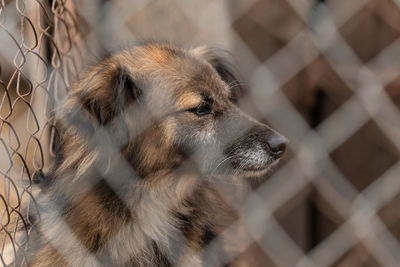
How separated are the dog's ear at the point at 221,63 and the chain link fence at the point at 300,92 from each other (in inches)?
12.1

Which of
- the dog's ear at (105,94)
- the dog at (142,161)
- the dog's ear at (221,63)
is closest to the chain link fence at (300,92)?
the dog's ear at (221,63)

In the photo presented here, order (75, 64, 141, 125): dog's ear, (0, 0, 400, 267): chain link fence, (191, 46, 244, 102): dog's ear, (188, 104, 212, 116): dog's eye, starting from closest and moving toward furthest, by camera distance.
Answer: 1. (75, 64, 141, 125): dog's ear
2. (188, 104, 212, 116): dog's eye
3. (191, 46, 244, 102): dog's ear
4. (0, 0, 400, 267): chain link fence

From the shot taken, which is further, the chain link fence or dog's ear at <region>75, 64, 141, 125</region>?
the chain link fence

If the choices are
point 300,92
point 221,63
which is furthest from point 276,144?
point 300,92

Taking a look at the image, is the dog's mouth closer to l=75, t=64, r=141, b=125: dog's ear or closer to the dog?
the dog

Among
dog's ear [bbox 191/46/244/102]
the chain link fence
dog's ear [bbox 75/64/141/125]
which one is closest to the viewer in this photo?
dog's ear [bbox 75/64/141/125]

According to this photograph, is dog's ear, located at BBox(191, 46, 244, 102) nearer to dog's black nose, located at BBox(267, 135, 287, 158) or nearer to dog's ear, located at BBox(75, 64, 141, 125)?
dog's black nose, located at BBox(267, 135, 287, 158)

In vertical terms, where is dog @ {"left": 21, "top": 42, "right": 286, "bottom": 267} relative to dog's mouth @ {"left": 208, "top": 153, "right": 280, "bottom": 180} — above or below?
above

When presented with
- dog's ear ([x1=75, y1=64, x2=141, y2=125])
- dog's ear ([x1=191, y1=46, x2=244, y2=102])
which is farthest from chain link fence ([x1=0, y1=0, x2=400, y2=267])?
dog's ear ([x1=75, y1=64, x2=141, y2=125])

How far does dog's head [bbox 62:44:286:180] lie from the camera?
7.60ft

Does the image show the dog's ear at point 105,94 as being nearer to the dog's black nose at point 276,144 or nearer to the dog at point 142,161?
the dog at point 142,161

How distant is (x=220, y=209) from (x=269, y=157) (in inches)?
14.2

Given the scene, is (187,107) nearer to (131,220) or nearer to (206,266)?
(131,220)

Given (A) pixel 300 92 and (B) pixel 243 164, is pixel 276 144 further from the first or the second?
(A) pixel 300 92
